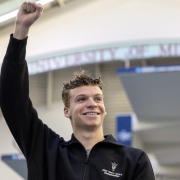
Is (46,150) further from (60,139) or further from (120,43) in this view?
(120,43)

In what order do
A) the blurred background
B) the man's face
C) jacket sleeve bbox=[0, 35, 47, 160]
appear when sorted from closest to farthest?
jacket sleeve bbox=[0, 35, 47, 160] → the man's face → the blurred background

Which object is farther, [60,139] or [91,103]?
[60,139]

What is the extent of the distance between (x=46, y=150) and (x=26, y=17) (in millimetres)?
770

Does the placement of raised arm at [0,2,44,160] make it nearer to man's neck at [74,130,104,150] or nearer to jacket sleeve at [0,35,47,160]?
jacket sleeve at [0,35,47,160]

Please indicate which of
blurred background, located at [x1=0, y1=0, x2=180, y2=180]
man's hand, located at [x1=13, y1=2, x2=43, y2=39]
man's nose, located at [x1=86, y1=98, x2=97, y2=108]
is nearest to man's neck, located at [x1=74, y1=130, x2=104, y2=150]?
man's nose, located at [x1=86, y1=98, x2=97, y2=108]

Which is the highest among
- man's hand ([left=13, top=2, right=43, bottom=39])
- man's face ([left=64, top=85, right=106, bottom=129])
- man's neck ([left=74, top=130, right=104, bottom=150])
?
man's hand ([left=13, top=2, right=43, bottom=39])

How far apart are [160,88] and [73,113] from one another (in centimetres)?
562

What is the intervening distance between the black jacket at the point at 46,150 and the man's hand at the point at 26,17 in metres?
0.05

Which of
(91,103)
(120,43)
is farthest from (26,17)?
(120,43)

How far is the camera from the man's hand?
223 cm

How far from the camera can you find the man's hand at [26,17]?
7.32 feet

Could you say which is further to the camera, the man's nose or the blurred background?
the blurred background

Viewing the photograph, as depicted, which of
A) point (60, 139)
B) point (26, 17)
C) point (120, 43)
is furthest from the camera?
point (120, 43)

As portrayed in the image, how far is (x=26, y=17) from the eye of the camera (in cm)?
226
